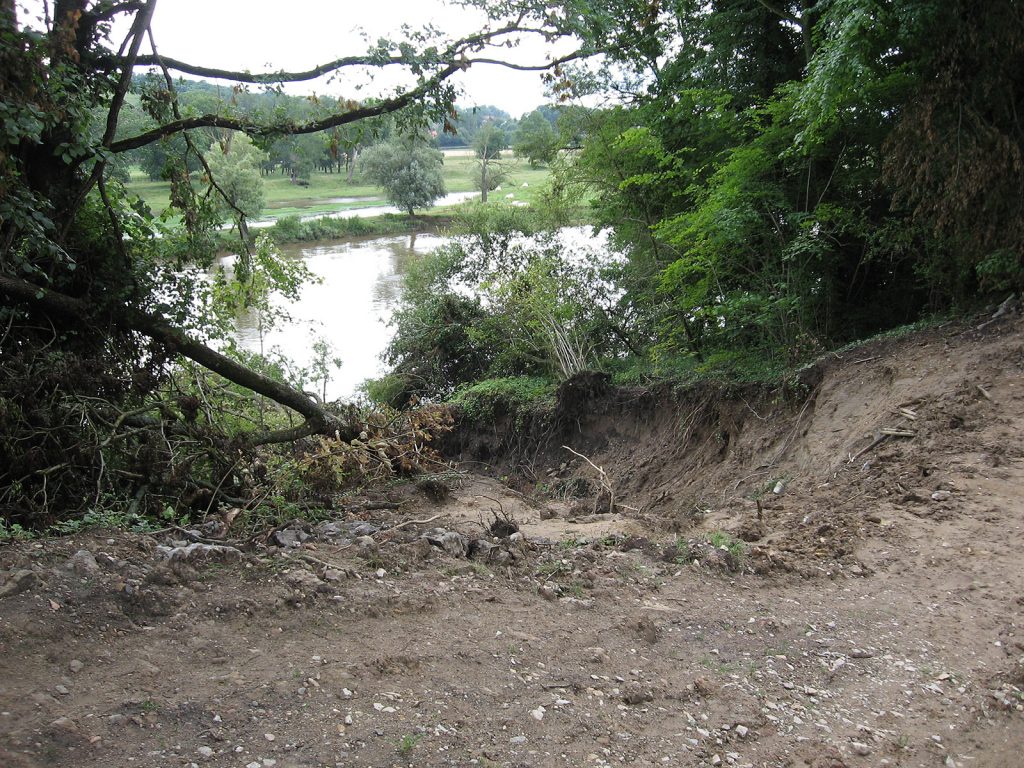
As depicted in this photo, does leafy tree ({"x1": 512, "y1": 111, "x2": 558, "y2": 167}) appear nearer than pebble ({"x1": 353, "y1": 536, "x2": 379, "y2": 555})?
No

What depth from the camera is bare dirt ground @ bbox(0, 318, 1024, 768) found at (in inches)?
127

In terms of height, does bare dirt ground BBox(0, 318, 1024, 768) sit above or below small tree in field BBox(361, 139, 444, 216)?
below

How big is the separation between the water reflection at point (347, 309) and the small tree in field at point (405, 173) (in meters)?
4.03

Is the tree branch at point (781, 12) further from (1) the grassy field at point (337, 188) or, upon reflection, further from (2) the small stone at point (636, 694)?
(1) the grassy field at point (337, 188)

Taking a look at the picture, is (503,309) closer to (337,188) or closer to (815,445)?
(815,445)

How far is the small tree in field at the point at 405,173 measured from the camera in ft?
136

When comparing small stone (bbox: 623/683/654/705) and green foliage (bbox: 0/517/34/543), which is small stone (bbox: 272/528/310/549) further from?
small stone (bbox: 623/683/654/705)

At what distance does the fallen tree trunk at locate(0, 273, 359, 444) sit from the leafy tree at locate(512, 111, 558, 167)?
1151cm

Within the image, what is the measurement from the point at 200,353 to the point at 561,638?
18.7 feet

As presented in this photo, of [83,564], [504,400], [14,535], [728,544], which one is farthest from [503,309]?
[83,564]

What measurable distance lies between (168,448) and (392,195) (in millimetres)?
38387

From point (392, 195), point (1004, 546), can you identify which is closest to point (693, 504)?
point (1004, 546)

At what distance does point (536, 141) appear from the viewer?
68.3 feet

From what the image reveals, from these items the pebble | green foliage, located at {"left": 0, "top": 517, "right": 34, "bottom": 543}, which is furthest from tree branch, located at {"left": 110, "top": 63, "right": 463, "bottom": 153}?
the pebble
